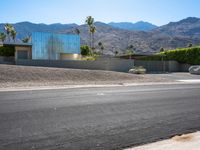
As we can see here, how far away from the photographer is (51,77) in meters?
32.3

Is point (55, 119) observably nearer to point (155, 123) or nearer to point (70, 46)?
point (155, 123)

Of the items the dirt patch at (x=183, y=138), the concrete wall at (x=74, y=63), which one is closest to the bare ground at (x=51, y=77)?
the concrete wall at (x=74, y=63)

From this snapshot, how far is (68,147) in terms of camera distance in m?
8.06

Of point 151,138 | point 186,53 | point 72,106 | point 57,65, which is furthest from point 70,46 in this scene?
point 151,138

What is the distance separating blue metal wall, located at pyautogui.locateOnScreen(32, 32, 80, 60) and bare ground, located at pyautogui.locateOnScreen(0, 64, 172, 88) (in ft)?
71.4

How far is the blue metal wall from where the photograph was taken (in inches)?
2214

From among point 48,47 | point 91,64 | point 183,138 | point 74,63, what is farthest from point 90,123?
point 48,47

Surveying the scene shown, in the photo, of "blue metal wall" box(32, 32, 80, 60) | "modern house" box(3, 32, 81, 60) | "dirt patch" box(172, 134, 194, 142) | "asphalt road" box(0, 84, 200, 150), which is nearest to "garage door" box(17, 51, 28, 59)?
"modern house" box(3, 32, 81, 60)

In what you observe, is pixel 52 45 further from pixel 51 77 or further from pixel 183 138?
pixel 183 138

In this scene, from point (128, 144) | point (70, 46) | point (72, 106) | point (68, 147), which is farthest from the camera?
point (70, 46)

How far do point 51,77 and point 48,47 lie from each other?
25544 mm

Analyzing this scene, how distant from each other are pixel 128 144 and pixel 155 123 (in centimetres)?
280

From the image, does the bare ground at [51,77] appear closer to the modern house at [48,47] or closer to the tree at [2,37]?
the modern house at [48,47]

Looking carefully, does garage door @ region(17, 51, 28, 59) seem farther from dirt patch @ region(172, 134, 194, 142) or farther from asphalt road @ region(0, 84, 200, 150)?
dirt patch @ region(172, 134, 194, 142)
